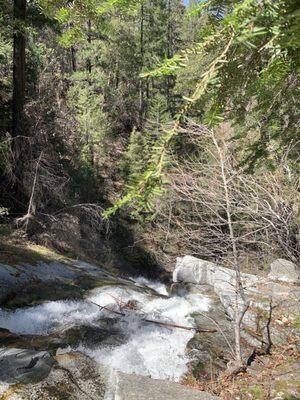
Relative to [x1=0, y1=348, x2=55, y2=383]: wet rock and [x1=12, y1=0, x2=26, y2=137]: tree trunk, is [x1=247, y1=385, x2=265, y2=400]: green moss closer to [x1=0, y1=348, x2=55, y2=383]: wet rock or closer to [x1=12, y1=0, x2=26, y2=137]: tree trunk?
[x1=0, y1=348, x2=55, y2=383]: wet rock

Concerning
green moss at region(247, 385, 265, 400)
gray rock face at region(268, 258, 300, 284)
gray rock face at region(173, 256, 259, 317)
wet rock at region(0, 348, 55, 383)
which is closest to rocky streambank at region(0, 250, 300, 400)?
wet rock at region(0, 348, 55, 383)

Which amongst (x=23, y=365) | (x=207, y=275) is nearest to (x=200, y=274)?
(x=207, y=275)

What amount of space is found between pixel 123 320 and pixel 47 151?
280 inches

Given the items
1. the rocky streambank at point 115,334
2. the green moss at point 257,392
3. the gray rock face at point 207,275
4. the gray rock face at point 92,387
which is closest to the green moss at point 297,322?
the rocky streambank at point 115,334

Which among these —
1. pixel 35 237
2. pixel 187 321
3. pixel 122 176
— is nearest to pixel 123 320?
pixel 187 321

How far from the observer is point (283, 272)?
14258 mm

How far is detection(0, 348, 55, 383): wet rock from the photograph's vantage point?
5273 millimetres

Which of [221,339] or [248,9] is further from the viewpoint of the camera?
[221,339]

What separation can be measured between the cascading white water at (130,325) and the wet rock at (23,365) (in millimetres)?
1495

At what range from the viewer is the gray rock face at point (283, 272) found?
13.8 metres

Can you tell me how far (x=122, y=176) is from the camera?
85.7ft

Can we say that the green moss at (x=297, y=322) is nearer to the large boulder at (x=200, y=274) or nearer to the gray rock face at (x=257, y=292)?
the gray rock face at (x=257, y=292)

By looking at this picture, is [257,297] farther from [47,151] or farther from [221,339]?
[47,151]

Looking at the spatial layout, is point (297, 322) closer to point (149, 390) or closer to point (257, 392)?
point (257, 392)
